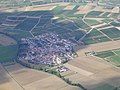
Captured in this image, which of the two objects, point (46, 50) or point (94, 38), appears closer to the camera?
point (46, 50)

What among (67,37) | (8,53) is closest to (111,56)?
(67,37)

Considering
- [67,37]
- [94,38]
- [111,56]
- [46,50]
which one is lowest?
[111,56]

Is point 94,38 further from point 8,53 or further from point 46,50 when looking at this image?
point 8,53

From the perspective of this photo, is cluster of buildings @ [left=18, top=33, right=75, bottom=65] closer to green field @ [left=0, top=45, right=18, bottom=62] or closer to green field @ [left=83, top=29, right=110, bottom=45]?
green field @ [left=0, top=45, right=18, bottom=62]

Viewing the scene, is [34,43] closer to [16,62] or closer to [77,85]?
[16,62]

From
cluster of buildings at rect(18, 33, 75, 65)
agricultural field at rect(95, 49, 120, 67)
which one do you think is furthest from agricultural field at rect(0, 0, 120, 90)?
cluster of buildings at rect(18, 33, 75, 65)

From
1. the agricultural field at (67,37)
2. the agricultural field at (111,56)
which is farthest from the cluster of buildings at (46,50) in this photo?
the agricultural field at (111,56)

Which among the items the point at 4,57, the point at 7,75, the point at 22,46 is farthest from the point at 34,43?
the point at 7,75

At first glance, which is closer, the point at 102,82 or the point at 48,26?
the point at 102,82

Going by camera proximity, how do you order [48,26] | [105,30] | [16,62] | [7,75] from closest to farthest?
[7,75]
[16,62]
[105,30]
[48,26]
